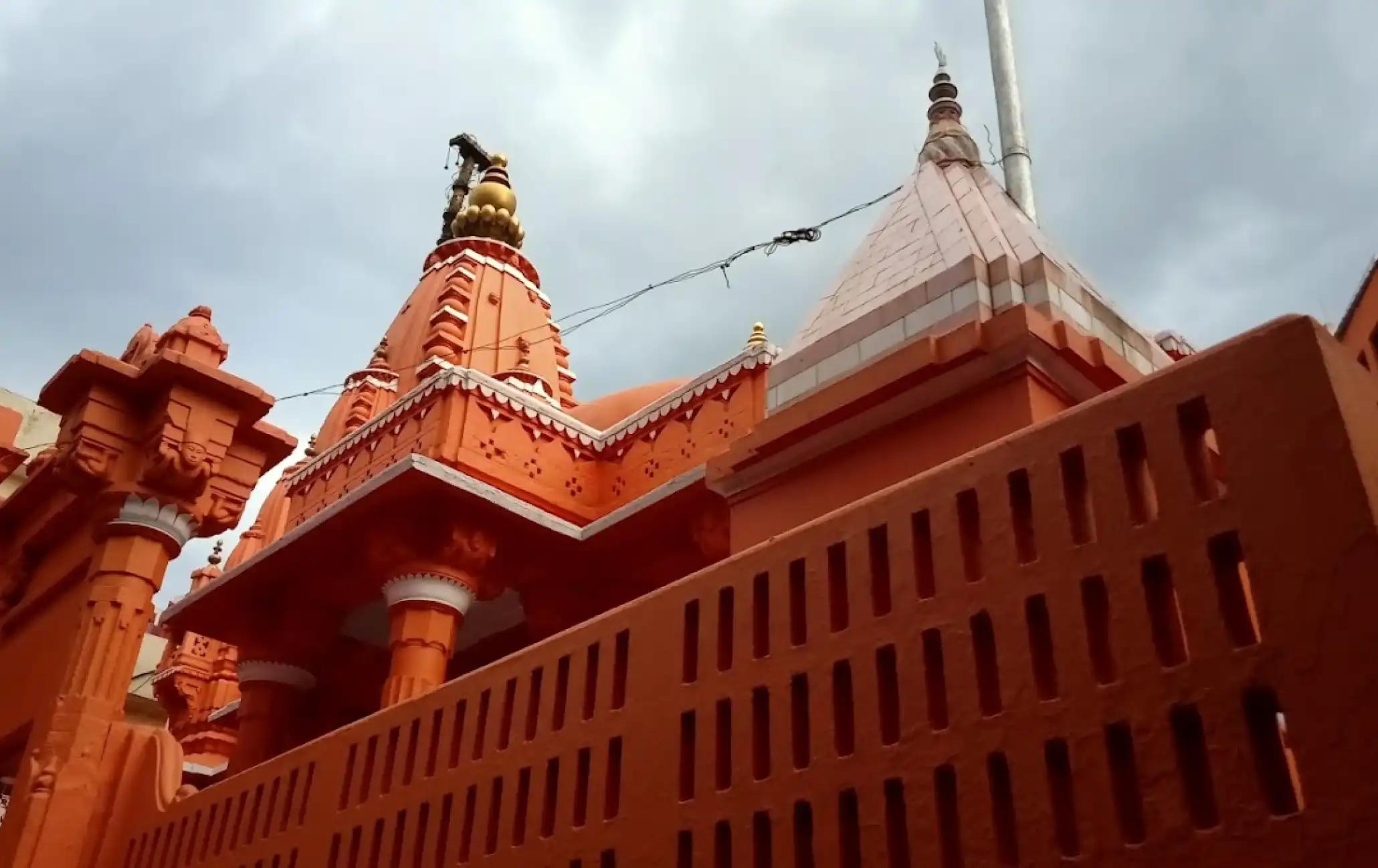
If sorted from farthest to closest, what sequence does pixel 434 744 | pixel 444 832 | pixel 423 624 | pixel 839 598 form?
pixel 423 624 < pixel 434 744 < pixel 444 832 < pixel 839 598

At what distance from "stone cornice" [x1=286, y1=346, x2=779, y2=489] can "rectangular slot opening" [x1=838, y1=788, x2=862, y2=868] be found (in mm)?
5432

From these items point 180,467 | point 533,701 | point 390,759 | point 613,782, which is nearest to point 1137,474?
point 613,782

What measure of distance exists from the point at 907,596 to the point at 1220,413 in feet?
2.93

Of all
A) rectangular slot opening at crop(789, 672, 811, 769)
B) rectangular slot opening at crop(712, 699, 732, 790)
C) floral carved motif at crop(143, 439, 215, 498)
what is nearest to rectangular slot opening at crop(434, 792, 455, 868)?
rectangular slot opening at crop(712, 699, 732, 790)

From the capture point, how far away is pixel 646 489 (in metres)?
8.65

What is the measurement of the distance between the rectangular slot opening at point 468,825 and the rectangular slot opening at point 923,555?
6.21 ft

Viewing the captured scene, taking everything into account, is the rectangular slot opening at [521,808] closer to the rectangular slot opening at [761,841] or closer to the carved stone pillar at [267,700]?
the rectangular slot opening at [761,841]

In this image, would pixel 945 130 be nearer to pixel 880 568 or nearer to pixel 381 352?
pixel 880 568

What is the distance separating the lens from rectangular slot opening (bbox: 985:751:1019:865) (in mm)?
2547

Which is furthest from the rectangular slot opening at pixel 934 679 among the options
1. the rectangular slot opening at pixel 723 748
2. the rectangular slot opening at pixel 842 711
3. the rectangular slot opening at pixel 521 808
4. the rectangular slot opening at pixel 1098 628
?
the rectangular slot opening at pixel 521 808

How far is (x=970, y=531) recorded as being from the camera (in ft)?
9.98

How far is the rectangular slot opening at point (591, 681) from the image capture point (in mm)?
3861

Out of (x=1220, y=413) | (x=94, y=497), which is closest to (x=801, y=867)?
(x=1220, y=413)

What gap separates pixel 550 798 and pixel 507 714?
46 cm
